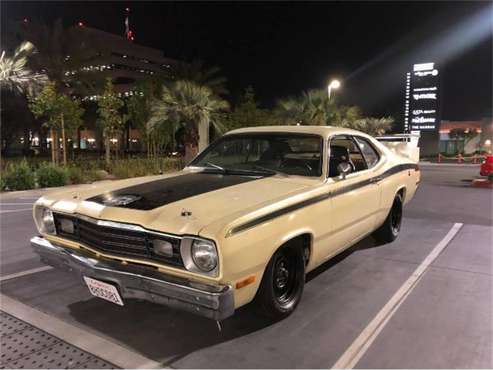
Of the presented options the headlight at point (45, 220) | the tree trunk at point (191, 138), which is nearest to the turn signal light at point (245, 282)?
the headlight at point (45, 220)

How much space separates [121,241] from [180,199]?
53 centimetres

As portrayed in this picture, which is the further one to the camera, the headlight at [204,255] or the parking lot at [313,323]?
the parking lot at [313,323]

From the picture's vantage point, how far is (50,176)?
42.5 ft

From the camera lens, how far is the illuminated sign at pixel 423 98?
48094 mm

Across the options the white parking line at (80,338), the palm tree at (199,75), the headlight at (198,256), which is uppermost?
the palm tree at (199,75)

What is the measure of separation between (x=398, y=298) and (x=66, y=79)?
19360mm

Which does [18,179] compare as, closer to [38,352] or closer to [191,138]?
[191,138]

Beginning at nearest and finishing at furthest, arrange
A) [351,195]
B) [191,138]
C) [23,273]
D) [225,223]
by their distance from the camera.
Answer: [225,223] < [351,195] < [23,273] < [191,138]

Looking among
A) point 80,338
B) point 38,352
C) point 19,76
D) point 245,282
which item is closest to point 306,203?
point 245,282

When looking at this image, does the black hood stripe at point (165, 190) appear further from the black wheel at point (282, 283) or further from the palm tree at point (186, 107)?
the palm tree at point (186, 107)

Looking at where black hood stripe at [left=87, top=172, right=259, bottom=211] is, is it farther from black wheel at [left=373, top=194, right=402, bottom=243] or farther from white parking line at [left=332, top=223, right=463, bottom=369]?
black wheel at [left=373, top=194, right=402, bottom=243]

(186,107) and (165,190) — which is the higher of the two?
(186,107)

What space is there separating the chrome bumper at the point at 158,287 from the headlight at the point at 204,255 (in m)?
0.12

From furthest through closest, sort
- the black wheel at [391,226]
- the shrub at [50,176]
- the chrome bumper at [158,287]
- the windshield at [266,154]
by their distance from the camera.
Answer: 1. the shrub at [50,176]
2. the black wheel at [391,226]
3. the windshield at [266,154]
4. the chrome bumper at [158,287]
